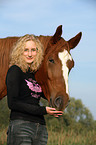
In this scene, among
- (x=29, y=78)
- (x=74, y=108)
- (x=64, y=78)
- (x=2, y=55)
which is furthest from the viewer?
(x=74, y=108)

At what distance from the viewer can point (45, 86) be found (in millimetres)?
3549

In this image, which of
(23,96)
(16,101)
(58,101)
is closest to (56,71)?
(58,101)

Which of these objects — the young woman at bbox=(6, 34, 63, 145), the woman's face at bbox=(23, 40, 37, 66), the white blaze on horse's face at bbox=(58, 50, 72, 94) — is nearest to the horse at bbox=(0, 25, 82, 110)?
the white blaze on horse's face at bbox=(58, 50, 72, 94)

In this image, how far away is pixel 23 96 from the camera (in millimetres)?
2863

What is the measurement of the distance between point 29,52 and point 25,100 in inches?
24.8

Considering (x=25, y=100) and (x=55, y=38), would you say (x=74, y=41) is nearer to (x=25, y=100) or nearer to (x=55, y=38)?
(x=55, y=38)

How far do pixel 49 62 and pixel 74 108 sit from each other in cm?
1434

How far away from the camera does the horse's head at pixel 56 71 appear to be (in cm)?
317

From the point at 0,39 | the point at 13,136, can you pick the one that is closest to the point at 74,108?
the point at 0,39

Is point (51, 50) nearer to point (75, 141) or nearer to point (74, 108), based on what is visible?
point (75, 141)

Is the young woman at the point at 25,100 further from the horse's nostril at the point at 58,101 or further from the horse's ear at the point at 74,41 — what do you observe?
the horse's ear at the point at 74,41

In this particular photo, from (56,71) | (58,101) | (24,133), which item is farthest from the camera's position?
(56,71)

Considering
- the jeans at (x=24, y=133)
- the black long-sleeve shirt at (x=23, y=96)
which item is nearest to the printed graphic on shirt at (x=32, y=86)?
the black long-sleeve shirt at (x=23, y=96)

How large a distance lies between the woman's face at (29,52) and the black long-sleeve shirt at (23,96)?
8.1 inches
